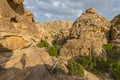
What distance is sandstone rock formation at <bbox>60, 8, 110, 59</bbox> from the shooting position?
131ft

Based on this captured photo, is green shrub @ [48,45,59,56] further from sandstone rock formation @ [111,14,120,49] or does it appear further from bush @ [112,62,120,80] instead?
sandstone rock formation @ [111,14,120,49]

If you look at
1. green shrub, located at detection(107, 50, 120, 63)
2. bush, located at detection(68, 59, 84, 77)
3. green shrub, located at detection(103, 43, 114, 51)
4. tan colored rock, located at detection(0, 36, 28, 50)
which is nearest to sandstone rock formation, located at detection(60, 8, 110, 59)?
green shrub, located at detection(103, 43, 114, 51)

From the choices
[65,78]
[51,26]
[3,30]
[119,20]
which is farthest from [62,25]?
[65,78]

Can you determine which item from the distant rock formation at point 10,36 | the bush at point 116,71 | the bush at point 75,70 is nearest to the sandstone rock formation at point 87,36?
the bush at point 116,71

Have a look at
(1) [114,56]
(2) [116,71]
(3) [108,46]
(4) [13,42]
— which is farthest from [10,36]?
(3) [108,46]

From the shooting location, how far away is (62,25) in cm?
15012

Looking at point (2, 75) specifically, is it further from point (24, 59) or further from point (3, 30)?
point (3, 30)

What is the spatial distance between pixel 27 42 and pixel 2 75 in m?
7.03

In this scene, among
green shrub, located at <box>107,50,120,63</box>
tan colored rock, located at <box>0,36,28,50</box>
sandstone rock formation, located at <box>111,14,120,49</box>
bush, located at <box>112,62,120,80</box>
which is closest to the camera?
tan colored rock, located at <box>0,36,28,50</box>

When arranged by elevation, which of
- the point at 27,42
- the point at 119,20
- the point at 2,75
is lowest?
the point at 2,75

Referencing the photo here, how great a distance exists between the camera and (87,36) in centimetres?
4278

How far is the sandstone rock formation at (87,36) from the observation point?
40000mm

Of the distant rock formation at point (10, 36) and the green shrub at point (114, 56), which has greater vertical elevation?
the distant rock formation at point (10, 36)

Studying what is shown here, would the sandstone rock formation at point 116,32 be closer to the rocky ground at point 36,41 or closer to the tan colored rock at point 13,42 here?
the rocky ground at point 36,41
